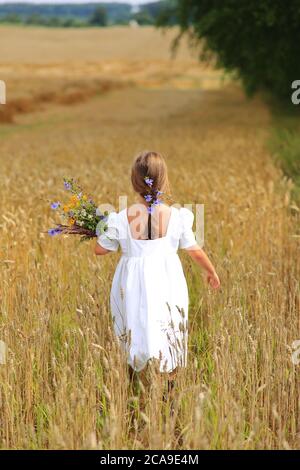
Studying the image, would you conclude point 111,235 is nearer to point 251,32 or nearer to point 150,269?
point 150,269

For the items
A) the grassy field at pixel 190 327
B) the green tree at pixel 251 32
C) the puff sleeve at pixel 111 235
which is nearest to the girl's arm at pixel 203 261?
the grassy field at pixel 190 327

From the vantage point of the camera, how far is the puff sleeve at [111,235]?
13.1ft

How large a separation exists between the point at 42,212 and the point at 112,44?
223 ft

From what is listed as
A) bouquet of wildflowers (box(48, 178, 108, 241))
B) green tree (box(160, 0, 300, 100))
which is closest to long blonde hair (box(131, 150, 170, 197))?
bouquet of wildflowers (box(48, 178, 108, 241))

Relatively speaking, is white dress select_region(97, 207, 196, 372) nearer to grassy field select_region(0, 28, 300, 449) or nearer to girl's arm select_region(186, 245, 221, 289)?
girl's arm select_region(186, 245, 221, 289)

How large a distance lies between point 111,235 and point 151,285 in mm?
342

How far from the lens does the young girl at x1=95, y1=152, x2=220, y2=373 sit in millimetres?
3914

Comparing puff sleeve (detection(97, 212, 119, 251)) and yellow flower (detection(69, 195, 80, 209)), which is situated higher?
yellow flower (detection(69, 195, 80, 209))

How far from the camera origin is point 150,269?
3.93m

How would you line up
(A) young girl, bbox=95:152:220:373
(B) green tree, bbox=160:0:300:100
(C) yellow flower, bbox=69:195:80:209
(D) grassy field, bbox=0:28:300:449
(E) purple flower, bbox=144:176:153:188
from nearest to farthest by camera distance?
1. (D) grassy field, bbox=0:28:300:449
2. (E) purple flower, bbox=144:176:153:188
3. (A) young girl, bbox=95:152:220:373
4. (C) yellow flower, bbox=69:195:80:209
5. (B) green tree, bbox=160:0:300:100

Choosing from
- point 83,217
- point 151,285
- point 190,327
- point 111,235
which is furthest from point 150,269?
point 190,327

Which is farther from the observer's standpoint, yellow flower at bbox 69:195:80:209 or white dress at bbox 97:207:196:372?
yellow flower at bbox 69:195:80:209

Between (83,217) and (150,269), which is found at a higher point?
(83,217)
